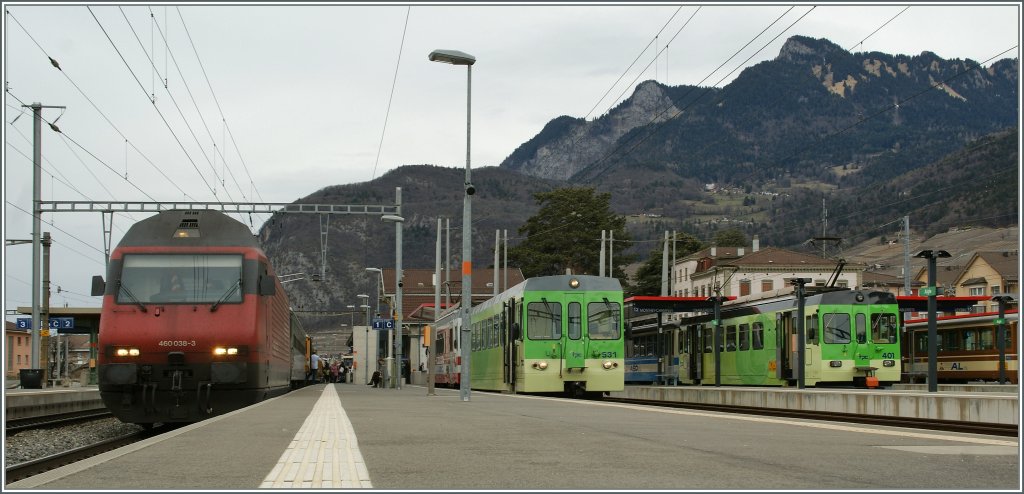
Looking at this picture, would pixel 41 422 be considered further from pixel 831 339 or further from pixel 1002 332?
pixel 1002 332

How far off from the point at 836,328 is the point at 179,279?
63.6 feet

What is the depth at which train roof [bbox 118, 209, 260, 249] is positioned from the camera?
20.0 metres

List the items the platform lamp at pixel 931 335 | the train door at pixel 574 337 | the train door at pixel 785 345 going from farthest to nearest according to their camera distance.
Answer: the train door at pixel 785 345, the train door at pixel 574 337, the platform lamp at pixel 931 335

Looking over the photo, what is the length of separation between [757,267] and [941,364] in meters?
73.0

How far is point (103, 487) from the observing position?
6.79m

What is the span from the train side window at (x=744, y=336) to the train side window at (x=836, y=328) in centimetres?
361

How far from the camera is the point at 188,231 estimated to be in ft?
66.1

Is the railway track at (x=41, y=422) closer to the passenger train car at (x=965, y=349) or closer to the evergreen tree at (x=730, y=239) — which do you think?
the passenger train car at (x=965, y=349)

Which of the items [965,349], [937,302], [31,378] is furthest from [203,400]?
[965,349]

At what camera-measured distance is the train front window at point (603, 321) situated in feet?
95.6

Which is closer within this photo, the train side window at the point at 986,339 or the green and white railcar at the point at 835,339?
the green and white railcar at the point at 835,339

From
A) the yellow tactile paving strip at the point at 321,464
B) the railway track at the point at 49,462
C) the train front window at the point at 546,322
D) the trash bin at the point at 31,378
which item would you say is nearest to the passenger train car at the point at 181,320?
the railway track at the point at 49,462

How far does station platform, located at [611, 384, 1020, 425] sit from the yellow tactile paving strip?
1007 centimetres

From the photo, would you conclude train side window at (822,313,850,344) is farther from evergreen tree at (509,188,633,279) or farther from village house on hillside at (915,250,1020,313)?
evergreen tree at (509,188,633,279)
